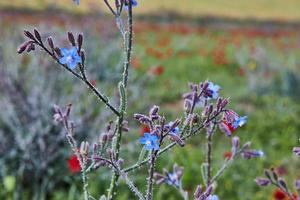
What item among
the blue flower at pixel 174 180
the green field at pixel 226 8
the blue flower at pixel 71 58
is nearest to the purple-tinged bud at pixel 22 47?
the blue flower at pixel 71 58

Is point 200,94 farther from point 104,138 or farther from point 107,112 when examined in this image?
point 107,112

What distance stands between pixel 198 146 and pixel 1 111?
2.40 meters

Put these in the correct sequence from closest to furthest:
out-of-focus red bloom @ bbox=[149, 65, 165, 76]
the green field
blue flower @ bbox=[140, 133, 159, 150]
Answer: blue flower @ bbox=[140, 133, 159, 150] < out-of-focus red bloom @ bbox=[149, 65, 165, 76] < the green field

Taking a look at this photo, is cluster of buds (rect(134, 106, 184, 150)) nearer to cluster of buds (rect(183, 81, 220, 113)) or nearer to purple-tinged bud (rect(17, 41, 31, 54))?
cluster of buds (rect(183, 81, 220, 113))

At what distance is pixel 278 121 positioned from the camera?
24.7 ft

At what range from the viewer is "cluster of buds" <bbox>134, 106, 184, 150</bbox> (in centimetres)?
145

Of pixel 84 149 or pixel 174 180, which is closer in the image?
pixel 84 149

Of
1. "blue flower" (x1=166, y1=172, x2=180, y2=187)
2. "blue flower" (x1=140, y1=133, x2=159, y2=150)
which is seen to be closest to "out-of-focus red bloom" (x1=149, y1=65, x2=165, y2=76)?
"blue flower" (x1=166, y1=172, x2=180, y2=187)

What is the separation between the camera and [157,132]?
1496 mm

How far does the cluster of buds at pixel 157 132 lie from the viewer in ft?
4.75

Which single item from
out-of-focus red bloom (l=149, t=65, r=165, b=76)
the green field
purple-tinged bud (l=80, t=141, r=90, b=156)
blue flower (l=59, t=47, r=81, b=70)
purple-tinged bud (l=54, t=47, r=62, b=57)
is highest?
the green field

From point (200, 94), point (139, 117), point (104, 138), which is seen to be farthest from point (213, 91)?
point (104, 138)

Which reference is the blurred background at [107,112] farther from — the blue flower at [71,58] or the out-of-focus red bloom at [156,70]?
the blue flower at [71,58]

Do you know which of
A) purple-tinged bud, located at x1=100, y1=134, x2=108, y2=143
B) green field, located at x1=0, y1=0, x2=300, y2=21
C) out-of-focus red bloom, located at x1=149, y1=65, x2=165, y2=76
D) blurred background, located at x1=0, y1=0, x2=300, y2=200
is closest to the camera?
purple-tinged bud, located at x1=100, y1=134, x2=108, y2=143
